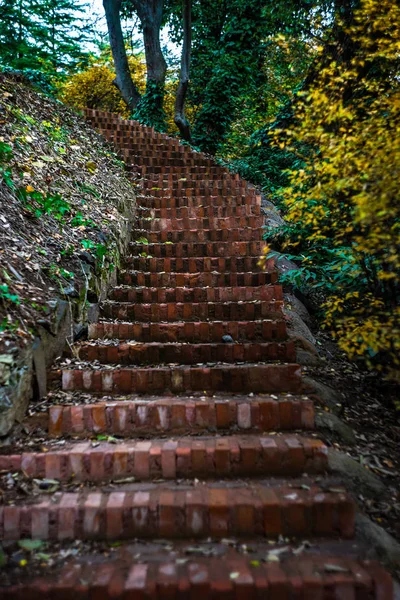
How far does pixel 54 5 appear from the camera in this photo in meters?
9.45

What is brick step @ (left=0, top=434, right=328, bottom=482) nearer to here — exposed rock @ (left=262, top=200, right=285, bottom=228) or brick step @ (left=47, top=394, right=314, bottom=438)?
brick step @ (left=47, top=394, right=314, bottom=438)

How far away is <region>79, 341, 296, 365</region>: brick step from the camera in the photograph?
8.58ft

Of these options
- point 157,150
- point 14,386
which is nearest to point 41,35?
point 157,150

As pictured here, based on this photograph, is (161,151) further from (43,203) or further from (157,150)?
(43,203)

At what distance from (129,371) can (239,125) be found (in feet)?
25.5

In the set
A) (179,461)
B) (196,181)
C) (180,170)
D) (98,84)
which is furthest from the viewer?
(98,84)

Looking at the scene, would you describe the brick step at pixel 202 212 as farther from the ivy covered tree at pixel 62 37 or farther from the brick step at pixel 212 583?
the ivy covered tree at pixel 62 37

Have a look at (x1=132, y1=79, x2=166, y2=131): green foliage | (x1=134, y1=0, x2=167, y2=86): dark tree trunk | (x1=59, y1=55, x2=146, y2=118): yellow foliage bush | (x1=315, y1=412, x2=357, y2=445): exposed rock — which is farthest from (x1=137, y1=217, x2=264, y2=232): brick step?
(x1=59, y1=55, x2=146, y2=118): yellow foliage bush

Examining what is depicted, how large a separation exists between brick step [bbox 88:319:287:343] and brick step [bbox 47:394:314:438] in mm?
713

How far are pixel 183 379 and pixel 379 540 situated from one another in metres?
1.26

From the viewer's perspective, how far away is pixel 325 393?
2.50 metres

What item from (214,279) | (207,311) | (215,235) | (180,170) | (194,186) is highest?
(180,170)

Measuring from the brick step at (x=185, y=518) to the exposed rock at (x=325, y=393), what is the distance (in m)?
0.76

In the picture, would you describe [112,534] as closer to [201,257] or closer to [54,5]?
[201,257]
